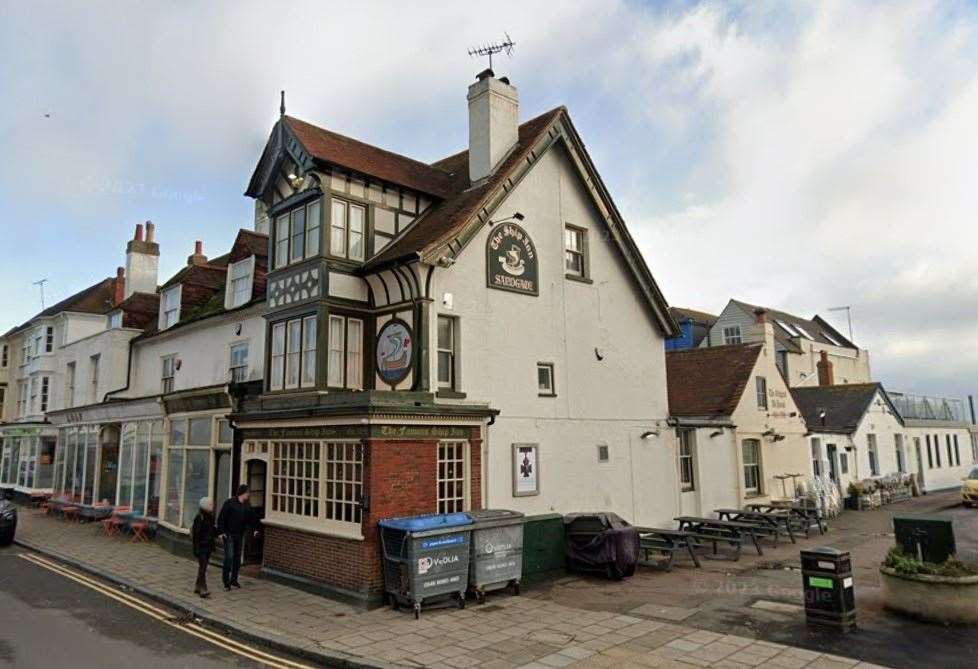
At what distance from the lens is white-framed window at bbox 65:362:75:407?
2962cm

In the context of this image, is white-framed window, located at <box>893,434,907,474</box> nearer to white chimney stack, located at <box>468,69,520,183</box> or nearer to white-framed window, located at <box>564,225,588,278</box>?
white-framed window, located at <box>564,225,588,278</box>

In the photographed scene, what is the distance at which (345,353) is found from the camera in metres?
14.4

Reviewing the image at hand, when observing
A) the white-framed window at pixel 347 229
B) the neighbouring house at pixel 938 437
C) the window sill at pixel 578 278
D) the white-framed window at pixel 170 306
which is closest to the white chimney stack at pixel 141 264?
the white-framed window at pixel 170 306

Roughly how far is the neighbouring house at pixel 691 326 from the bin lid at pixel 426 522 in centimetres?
2816

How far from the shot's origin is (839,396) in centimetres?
3033

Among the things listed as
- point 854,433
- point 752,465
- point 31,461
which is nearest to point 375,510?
point 752,465

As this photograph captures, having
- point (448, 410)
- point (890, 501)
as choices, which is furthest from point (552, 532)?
point (890, 501)

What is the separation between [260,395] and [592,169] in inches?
403

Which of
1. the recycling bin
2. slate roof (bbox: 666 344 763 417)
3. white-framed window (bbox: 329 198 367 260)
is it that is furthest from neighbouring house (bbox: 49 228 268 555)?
slate roof (bbox: 666 344 763 417)

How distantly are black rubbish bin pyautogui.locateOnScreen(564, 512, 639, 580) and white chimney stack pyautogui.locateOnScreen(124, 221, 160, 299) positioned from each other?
24527mm

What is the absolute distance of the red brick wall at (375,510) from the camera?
37.0ft

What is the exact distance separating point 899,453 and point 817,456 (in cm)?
886

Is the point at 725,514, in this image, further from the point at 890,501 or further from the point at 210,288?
the point at 210,288

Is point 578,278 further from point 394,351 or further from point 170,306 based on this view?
point 170,306
